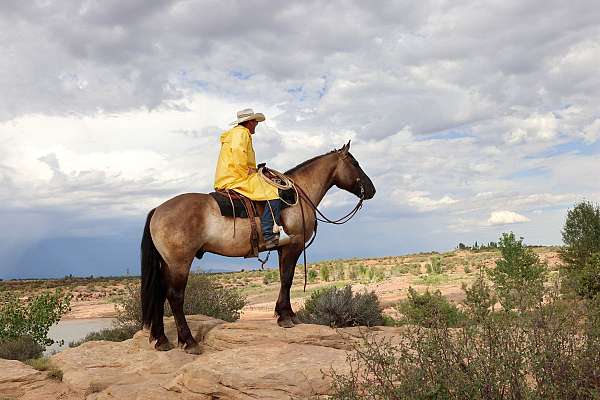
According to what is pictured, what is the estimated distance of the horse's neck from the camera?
30.5ft

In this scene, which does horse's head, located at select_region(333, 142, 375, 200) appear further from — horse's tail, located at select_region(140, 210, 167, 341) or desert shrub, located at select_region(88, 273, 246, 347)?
desert shrub, located at select_region(88, 273, 246, 347)

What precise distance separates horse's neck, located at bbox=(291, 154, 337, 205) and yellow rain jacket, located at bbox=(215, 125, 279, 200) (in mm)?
751

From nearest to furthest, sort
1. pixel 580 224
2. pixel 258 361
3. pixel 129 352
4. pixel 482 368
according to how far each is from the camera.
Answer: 1. pixel 482 368
2. pixel 258 361
3. pixel 129 352
4. pixel 580 224

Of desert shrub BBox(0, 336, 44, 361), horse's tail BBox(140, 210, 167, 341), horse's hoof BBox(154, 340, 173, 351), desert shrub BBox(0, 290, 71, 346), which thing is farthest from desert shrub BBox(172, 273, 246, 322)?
horse's tail BBox(140, 210, 167, 341)

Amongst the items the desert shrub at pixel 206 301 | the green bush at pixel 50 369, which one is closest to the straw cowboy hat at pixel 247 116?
the green bush at pixel 50 369

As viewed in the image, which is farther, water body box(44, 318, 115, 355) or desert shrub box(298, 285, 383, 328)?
water body box(44, 318, 115, 355)

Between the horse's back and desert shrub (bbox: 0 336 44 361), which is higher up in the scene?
the horse's back

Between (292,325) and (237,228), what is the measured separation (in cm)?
180

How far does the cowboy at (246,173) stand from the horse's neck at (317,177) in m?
0.75

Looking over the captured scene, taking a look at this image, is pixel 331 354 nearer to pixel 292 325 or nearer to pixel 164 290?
pixel 292 325

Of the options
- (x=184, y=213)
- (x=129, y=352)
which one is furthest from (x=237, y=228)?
(x=129, y=352)

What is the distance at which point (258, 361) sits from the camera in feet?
24.9

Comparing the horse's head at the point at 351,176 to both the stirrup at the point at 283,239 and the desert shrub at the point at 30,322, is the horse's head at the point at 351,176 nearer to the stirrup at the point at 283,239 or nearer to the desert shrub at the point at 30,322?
the stirrup at the point at 283,239

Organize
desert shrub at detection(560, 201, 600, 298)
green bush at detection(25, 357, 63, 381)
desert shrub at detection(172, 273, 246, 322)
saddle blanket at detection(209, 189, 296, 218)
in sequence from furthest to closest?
desert shrub at detection(560, 201, 600, 298) < desert shrub at detection(172, 273, 246, 322) < green bush at detection(25, 357, 63, 381) < saddle blanket at detection(209, 189, 296, 218)
